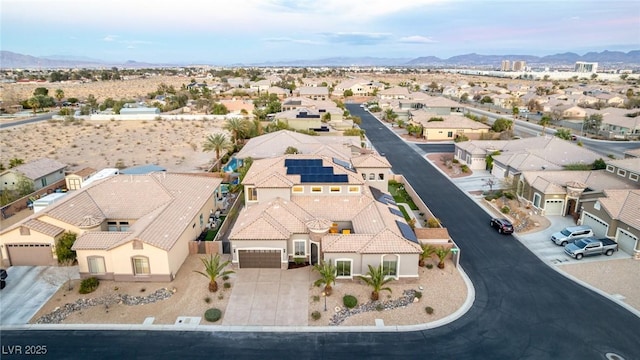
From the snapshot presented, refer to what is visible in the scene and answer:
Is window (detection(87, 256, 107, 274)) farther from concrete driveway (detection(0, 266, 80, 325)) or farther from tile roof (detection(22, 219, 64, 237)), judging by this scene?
tile roof (detection(22, 219, 64, 237))

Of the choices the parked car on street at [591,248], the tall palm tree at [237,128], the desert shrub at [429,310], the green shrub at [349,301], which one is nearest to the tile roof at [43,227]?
the green shrub at [349,301]

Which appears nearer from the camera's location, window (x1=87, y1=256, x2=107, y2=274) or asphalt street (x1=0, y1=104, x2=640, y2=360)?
asphalt street (x1=0, y1=104, x2=640, y2=360)

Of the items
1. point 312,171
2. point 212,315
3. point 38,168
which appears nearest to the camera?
point 212,315

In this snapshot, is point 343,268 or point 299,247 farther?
point 299,247

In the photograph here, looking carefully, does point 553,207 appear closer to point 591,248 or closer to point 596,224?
point 596,224

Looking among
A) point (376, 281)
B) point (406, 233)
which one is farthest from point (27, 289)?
point (406, 233)

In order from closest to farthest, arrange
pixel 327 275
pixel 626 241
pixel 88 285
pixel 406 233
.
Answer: pixel 327 275 → pixel 88 285 → pixel 406 233 → pixel 626 241

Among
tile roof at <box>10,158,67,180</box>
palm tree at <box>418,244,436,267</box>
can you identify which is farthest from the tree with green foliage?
palm tree at <box>418,244,436,267</box>
